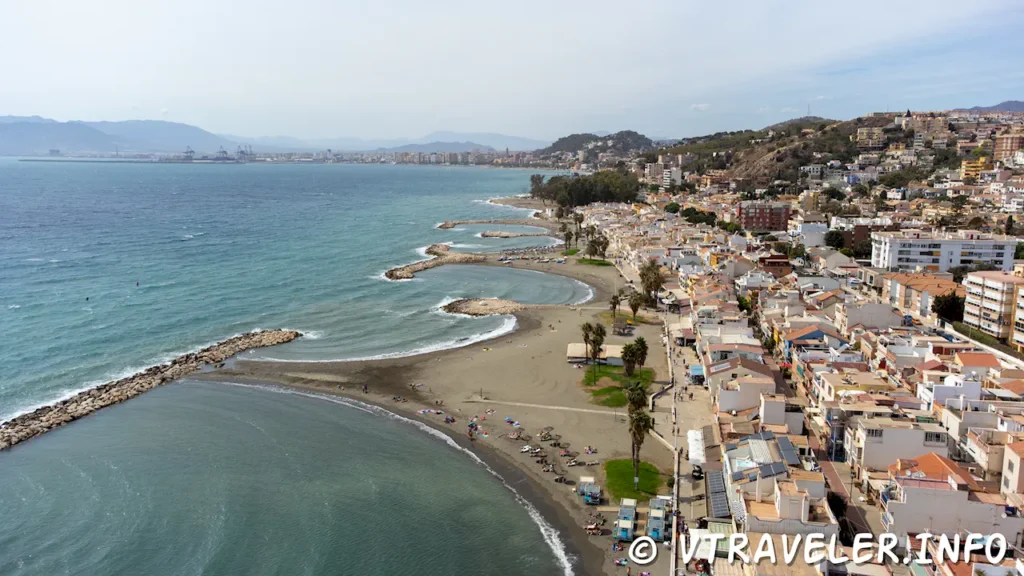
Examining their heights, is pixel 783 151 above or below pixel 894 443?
above

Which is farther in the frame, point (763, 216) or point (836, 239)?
point (763, 216)

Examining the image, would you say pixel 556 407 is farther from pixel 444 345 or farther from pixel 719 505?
pixel 444 345

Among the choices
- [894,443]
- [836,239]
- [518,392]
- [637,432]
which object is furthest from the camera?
[836,239]

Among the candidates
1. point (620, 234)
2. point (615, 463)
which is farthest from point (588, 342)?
point (620, 234)

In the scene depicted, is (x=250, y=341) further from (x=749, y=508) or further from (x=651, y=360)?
(x=749, y=508)

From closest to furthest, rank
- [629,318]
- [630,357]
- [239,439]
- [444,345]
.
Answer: [239,439] < [630,357] < [444,345] < [629,318]

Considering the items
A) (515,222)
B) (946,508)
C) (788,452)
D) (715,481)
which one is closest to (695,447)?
(715,481)

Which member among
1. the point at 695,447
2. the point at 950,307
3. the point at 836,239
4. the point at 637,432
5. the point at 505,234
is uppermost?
the point at 836,239
